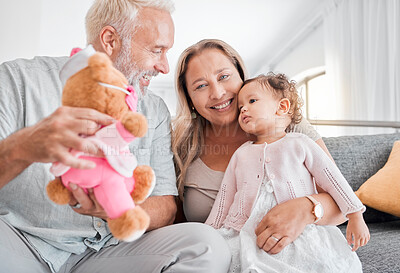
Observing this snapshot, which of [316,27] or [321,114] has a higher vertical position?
[316,27]

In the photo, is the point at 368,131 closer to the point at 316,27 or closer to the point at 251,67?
the point at 316,27

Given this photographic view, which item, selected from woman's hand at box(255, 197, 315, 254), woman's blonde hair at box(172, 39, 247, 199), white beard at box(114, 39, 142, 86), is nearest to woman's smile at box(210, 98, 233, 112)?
woman's blonde hair at box(172, 39, 247, 199)

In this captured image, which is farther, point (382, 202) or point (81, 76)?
point (382, 202)

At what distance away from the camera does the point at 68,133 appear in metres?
0.64

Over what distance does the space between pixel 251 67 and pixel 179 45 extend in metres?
1.98

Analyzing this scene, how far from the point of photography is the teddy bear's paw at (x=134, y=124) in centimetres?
62

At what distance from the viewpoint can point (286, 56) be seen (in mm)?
6387

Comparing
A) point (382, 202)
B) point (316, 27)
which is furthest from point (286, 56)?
point (382, 202)

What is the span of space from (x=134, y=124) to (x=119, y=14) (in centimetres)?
74

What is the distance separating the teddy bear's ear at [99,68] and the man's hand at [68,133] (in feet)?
0.20

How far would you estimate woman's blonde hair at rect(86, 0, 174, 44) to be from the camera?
48.0 inches

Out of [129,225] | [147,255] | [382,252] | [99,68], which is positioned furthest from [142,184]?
[382,252]

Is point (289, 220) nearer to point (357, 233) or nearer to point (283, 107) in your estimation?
point (357, 233)

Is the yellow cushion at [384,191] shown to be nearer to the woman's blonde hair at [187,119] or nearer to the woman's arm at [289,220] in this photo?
the woman's arm at [289,220]
